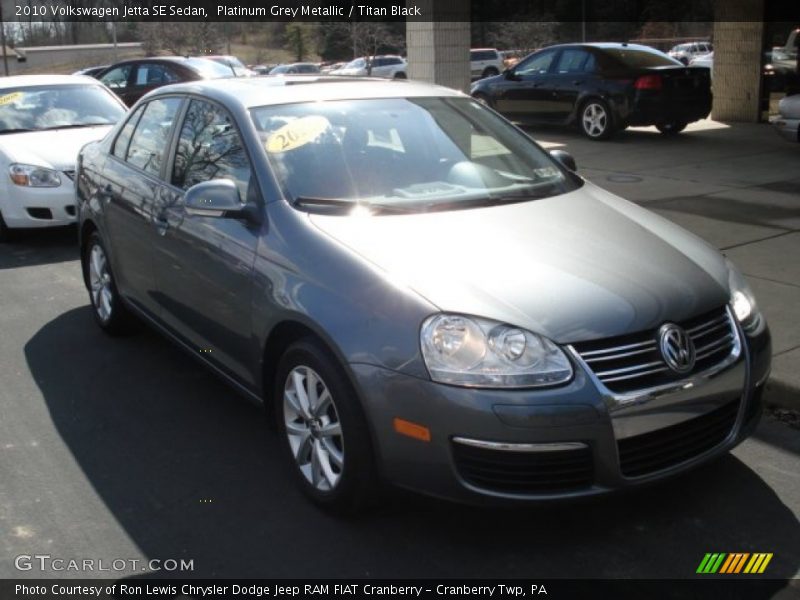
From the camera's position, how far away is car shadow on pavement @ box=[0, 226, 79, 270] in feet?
27.0

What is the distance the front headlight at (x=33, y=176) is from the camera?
8.46m

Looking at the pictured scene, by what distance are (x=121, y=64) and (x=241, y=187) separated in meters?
13.7

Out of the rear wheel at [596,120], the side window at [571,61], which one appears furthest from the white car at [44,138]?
the side window at [571,61]

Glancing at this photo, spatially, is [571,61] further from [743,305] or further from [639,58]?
[743,305]

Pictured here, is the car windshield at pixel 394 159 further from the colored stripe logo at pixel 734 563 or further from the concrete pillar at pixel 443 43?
the concrete pillar at pixel 443 43

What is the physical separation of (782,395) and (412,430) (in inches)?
95.1

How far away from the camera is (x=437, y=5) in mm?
15367

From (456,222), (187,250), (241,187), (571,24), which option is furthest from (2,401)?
(571,24)

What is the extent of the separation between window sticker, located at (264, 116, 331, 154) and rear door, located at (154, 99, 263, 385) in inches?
5.8

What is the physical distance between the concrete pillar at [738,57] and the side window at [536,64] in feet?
11.6

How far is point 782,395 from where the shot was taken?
464cm

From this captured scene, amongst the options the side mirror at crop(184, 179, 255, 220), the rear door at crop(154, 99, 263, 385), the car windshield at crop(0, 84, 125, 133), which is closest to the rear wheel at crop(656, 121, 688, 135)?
the car windshield at crop(0, 84, 125, 133)

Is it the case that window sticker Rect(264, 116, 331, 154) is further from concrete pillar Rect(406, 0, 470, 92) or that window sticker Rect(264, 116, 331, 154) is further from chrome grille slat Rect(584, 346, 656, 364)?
concrete pillar Rect(406, 0, 470, 92)

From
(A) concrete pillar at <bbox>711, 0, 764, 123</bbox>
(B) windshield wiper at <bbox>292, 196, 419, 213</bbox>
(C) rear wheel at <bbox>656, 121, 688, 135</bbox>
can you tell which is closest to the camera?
(B) windshield wiper at <bbox>292, 196, 419, 213</bbox>
